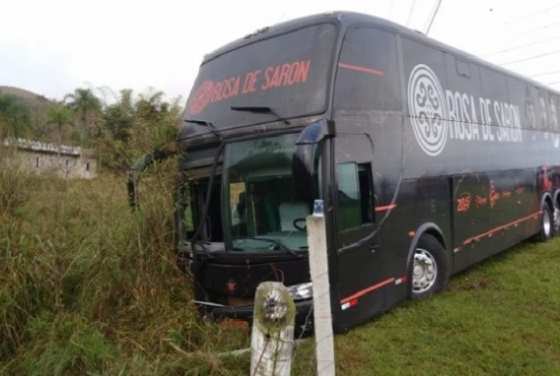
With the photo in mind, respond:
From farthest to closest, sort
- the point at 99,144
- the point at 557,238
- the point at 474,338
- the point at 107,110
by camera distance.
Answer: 1. the point at 557,238
2. the point at 107,110
3. the point at 99,144
4. the point at 474,338

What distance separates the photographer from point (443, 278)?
17.8 feet

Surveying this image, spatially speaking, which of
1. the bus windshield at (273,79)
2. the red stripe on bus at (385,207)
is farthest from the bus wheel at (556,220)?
the bus windshield at (273,79)

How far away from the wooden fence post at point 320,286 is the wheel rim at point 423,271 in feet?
9.35

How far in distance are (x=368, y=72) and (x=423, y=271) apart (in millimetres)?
2526

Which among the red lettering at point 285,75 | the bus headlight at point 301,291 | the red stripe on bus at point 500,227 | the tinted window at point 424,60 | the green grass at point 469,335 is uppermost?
the tinted window at point 424,60

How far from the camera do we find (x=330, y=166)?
3912mm

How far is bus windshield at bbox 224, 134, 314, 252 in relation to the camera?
3.96 m

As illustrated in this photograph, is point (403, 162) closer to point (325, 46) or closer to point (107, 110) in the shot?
point (325, 46)

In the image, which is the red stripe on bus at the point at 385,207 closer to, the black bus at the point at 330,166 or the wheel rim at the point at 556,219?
the black bus at the point at 330,166

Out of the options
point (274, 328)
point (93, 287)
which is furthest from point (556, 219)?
point (93, 287)

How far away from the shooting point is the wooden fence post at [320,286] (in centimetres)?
246

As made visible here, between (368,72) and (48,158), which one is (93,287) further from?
(368,72)

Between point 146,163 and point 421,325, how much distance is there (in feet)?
11.4

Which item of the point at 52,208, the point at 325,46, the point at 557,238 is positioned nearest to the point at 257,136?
the point at 325,46
